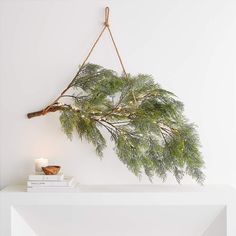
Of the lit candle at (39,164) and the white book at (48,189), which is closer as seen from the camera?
the white book at (48,189)

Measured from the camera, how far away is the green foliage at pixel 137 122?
264 centimetres

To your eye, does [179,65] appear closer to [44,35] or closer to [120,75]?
[120,75]

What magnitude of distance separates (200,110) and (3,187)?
134 cm

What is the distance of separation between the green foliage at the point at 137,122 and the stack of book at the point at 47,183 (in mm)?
281

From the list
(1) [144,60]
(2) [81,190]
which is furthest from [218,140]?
(2) [81,190]

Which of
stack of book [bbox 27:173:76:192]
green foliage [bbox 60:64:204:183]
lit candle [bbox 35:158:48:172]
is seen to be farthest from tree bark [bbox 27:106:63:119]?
stack of book [bbox 27:173:76:192]

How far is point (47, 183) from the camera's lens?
261 centimetres

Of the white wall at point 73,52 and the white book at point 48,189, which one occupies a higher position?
the white wall at point 73,52

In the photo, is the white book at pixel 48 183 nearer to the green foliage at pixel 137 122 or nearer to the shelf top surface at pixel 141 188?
the shelf top surface at pixel 141 188

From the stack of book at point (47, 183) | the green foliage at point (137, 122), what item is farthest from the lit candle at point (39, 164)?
the green foliage at point (137, 122)

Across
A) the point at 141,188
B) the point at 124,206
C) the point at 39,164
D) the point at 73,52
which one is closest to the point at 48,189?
the point at 39,164

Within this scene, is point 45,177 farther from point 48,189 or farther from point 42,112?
point 42,112

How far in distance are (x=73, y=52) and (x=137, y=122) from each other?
2.09 feet

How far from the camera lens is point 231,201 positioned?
2.57m
